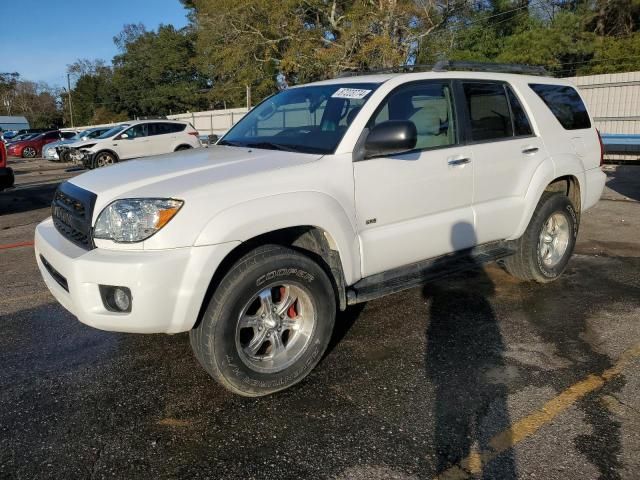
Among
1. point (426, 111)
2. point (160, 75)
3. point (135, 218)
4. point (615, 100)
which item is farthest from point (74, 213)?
point (160, 75)

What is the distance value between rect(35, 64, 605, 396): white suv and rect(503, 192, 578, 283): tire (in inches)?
1.0

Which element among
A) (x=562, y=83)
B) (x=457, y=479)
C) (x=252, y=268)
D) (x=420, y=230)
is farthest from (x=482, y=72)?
(x=457, y=479)

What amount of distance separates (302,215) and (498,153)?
204 cm

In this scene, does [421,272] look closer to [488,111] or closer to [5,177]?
[488,111]

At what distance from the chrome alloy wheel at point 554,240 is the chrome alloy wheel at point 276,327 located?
2761 mm

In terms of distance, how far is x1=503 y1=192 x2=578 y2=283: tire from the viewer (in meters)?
4.95

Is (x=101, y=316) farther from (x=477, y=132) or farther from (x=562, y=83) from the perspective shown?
(x=562, y=83)

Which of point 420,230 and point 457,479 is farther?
point 420,230

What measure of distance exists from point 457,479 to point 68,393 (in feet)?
7.66

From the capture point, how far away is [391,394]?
327 centimetres

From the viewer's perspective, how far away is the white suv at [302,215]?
2.92 meters

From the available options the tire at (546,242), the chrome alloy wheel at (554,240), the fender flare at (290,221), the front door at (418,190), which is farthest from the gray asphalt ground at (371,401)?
the fender flare at (290,221)

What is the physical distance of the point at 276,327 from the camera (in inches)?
132

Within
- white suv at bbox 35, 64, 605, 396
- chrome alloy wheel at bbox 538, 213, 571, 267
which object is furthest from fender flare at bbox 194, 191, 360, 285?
chrome alloy wheel at bbox 538, 213, 571, 267
